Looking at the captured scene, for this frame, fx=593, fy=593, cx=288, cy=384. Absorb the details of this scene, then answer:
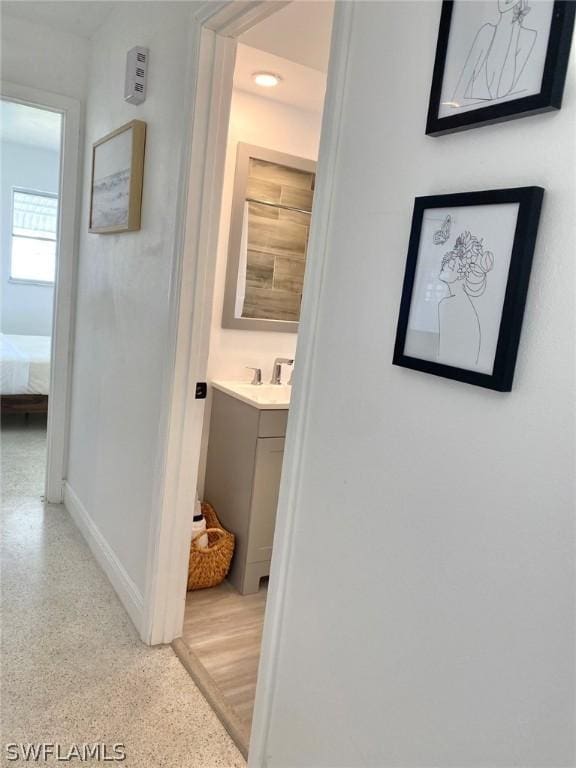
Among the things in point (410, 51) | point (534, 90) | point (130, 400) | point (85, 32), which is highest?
point (85, 32)

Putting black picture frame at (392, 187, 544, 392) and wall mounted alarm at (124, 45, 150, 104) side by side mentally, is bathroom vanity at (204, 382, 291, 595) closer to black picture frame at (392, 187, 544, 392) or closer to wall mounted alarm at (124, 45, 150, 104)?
wall mounted alarm at (124, 45, 150, 104)

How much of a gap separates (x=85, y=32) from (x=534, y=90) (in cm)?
277

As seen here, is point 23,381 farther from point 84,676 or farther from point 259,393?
point 84,676

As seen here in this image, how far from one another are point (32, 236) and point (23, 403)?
2.77 metres

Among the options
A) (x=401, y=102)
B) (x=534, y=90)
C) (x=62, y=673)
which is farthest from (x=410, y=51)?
(x=62, y=673)

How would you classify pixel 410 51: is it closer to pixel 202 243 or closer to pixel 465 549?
pixel 465 549

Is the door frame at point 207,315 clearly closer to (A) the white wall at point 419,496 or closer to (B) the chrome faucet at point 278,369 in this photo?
(A) the white wall at point 419,496

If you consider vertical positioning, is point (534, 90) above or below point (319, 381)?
above

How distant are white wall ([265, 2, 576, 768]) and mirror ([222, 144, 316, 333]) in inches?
66.5

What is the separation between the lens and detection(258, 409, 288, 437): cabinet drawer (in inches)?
100

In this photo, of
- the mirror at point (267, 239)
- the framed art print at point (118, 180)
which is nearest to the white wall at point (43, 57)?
the framed art print at point (118, 180)

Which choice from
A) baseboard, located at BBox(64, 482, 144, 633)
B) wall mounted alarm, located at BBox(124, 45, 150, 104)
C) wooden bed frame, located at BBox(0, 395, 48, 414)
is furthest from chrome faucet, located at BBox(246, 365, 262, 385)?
wooden bed frame, located at BBox(0, 395, 48, 414)

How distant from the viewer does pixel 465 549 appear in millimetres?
973

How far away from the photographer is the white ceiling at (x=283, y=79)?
2389 millimetres
